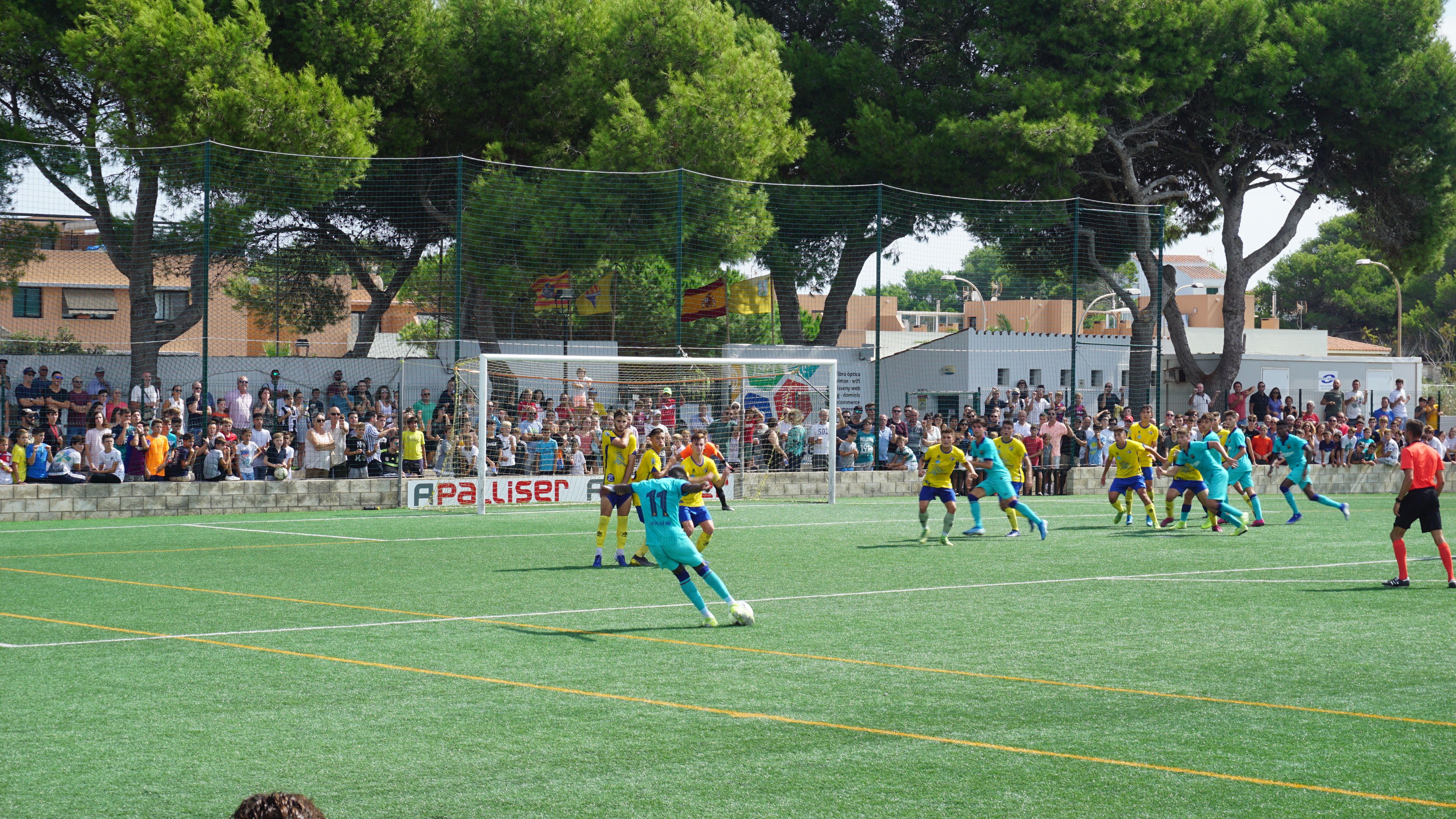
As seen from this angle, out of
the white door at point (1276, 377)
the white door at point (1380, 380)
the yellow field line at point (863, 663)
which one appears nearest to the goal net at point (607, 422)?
the yellow field line at point (863, 663)

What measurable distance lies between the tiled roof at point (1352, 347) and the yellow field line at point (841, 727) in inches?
3002

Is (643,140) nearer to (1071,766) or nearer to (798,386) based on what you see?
(798,386)

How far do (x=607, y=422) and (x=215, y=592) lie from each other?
12.6m

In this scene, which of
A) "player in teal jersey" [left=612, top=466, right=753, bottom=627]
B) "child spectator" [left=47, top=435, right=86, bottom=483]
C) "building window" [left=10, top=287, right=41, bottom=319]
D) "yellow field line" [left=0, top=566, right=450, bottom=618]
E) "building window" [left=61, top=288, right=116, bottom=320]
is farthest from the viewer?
"building window" [left=61, top=288, right=116, bottom=320]

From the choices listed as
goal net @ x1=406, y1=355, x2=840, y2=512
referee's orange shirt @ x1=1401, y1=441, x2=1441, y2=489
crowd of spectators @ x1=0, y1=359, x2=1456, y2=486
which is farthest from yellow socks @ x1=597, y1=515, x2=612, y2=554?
referee's orange shirt @ x1=1401, y1=441, x2=1441, y2=489

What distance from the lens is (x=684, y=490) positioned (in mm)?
12281

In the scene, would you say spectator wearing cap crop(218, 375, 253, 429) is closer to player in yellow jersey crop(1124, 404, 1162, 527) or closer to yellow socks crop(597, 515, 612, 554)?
yellow socks crop(597, 515, 612, 554)

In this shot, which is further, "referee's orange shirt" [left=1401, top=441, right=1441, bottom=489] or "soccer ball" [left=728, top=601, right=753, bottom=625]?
"referee's orange shirt" [left=1401, top=441, right=1441, bottom=489]

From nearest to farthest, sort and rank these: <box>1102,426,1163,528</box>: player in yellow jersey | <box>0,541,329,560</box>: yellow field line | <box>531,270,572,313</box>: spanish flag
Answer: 1. <box>0,541,329,560</box>: yellow field line
2. <box>1102,426,1163,528</box>: player in yellow jersey
3. <box>531,270,572,313</box>: spanish flag

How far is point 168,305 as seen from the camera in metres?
24.1

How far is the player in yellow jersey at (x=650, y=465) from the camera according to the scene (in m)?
15.6

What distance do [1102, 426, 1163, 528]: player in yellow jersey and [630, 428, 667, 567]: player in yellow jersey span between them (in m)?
8.71

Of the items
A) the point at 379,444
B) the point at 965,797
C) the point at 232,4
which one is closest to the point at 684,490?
the point at 965,797

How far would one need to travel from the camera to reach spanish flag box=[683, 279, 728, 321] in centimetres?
2711
